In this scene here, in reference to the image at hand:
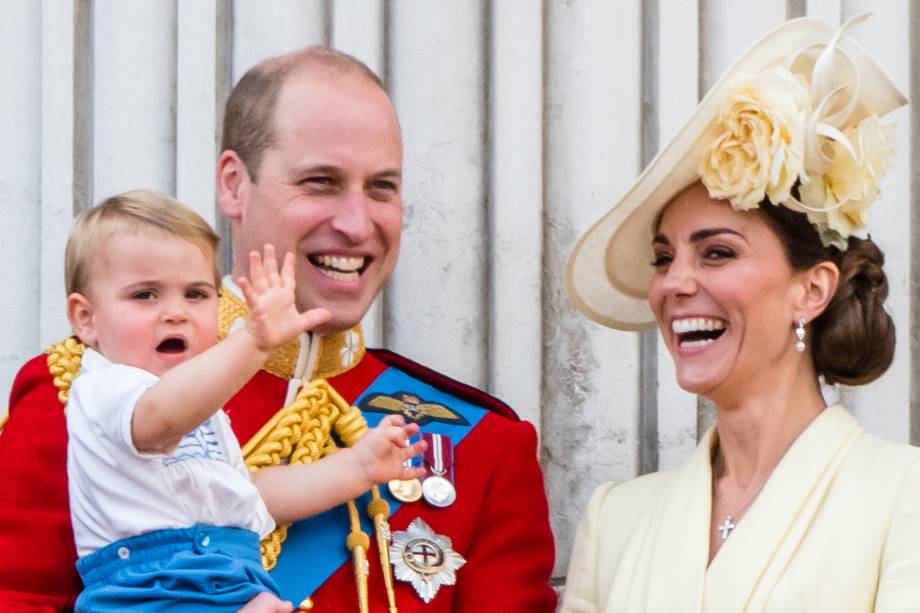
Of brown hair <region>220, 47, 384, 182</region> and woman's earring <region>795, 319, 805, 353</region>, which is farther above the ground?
brown hair <region>220, 47, 384, 182</region>

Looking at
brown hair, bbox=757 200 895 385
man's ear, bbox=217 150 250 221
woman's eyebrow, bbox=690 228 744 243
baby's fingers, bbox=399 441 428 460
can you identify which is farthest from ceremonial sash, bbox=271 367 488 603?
brown hair, bbox=757 200 895 385

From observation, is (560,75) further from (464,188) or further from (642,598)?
(642,598)

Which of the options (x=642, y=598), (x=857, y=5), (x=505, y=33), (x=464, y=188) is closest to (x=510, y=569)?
(x=642, y=598)

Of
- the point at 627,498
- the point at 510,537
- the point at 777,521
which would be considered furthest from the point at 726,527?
the point at 510,537

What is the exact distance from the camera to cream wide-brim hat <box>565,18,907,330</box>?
8.82 ft

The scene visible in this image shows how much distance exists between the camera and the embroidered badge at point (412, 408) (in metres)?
2.90

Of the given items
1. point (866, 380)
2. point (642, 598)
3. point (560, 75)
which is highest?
point (560, 75)

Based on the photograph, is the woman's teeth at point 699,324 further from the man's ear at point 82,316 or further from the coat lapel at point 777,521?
the man's ear at point 82,316

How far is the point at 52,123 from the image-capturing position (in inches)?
127

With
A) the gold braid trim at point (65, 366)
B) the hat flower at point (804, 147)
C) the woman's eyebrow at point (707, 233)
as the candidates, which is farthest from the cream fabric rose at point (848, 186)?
the gold braid trim at point (65, 366)

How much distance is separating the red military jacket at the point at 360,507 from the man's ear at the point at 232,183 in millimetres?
272

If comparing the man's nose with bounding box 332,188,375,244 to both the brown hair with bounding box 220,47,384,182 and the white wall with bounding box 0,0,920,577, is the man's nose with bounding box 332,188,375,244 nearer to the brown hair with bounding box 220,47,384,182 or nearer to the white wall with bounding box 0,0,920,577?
the brown hair with bounding box 220,47,384,182

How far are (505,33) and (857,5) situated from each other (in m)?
0.72

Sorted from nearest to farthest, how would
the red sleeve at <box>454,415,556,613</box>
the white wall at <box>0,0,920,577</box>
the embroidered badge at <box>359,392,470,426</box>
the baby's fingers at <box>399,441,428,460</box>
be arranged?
the baby's fingers at <box>399,441,428,460</box>
the red sleeve at <box>454,415,556,613</box>
the embroidered badge at <box>359,392,470,426</box>
the white wall at <box>0,0,920,577</box>
